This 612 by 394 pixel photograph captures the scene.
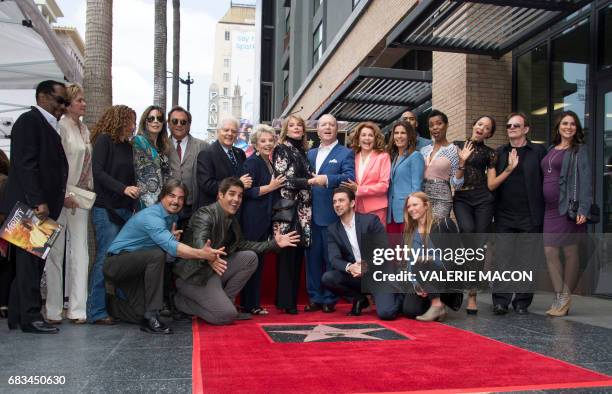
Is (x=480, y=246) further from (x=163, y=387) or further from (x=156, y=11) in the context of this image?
(x=156, y=11)

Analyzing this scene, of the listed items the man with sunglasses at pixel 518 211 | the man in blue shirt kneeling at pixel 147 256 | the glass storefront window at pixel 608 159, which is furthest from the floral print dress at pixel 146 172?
the glass storefront window at pixel 608 159

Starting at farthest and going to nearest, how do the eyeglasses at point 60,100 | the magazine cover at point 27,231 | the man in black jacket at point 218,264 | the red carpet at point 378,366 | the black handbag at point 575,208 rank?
the black handbag at point 575,208 < the man in black jacket at point 218,264 < the eyeglasses at point 60,100 < the magazine cover at point 27,231 < the red carpet at point 378,366

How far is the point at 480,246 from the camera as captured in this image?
5.66 metres

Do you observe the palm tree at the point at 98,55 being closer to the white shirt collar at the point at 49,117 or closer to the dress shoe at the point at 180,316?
the white shirt collar at the point at 49,117

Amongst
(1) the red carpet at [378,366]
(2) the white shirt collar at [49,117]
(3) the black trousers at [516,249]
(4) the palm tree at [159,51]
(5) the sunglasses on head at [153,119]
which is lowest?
(1) the red carpet at [378,366]

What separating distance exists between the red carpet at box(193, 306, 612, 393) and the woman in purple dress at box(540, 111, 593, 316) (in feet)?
4.99

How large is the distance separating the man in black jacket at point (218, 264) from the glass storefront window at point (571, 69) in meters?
4.64

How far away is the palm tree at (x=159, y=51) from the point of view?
45.4 feet

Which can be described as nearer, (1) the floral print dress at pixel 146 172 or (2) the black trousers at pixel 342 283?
(1) the floral print dress at pixel 146 172

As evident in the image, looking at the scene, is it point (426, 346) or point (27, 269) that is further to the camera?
point (27, 269)

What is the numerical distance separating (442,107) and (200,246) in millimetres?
6010

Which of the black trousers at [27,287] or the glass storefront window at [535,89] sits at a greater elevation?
the glass storefront window at [535,89]

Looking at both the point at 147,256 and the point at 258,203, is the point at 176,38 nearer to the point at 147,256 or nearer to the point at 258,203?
the point at 258,203

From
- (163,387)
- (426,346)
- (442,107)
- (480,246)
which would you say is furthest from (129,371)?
(442,107)
